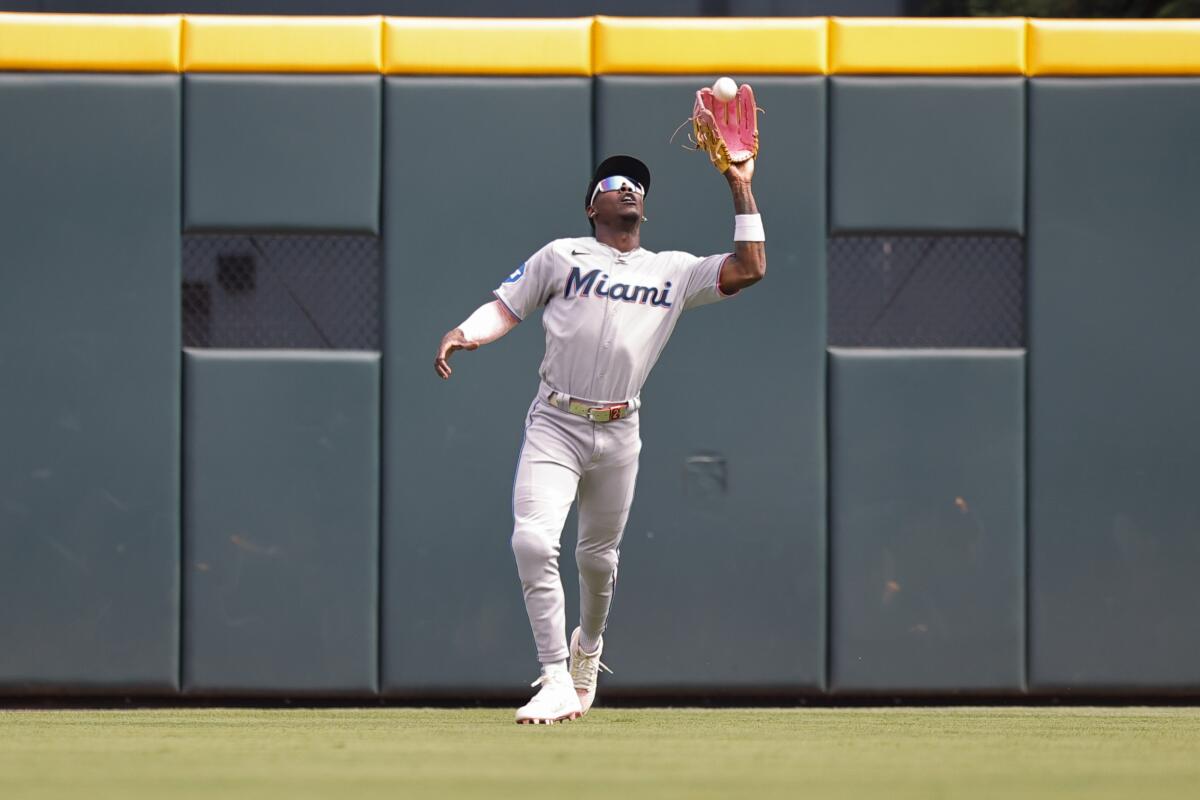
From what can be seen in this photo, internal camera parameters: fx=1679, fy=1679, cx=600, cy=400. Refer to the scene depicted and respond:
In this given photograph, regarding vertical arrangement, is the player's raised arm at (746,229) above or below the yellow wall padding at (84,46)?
below

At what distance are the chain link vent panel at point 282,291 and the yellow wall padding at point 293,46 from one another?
0.64 m

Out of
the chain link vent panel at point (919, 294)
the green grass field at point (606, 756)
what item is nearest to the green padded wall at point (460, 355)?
the green grass field at point (606, 756)

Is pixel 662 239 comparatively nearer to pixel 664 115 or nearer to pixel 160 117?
pixel 664 115

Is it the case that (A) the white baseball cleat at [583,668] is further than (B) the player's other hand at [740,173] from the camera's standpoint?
Result: Yes

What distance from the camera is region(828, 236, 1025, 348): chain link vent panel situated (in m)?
6.45

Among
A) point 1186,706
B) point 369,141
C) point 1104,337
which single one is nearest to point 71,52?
point 369,141

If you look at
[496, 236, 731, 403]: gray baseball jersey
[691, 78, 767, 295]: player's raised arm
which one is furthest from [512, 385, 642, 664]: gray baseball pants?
[691, 78, 767, 295]: player's raised arm

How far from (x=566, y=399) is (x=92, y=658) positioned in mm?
2288

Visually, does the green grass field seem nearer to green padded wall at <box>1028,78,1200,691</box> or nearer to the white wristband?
green padded wall at <box>1028,78,1200,691</box>

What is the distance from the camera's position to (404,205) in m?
6.25

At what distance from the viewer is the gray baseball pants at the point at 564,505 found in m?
5.00

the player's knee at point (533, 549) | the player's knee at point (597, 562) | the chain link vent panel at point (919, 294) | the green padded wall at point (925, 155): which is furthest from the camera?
the chain link vent panel at point (919, 294)

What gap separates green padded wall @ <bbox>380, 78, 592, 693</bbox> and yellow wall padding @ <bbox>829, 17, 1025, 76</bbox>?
98cm

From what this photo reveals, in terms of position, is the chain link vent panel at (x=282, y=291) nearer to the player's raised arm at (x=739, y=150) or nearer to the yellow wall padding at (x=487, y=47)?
the yellow wall padding at (x=487, y=47)
